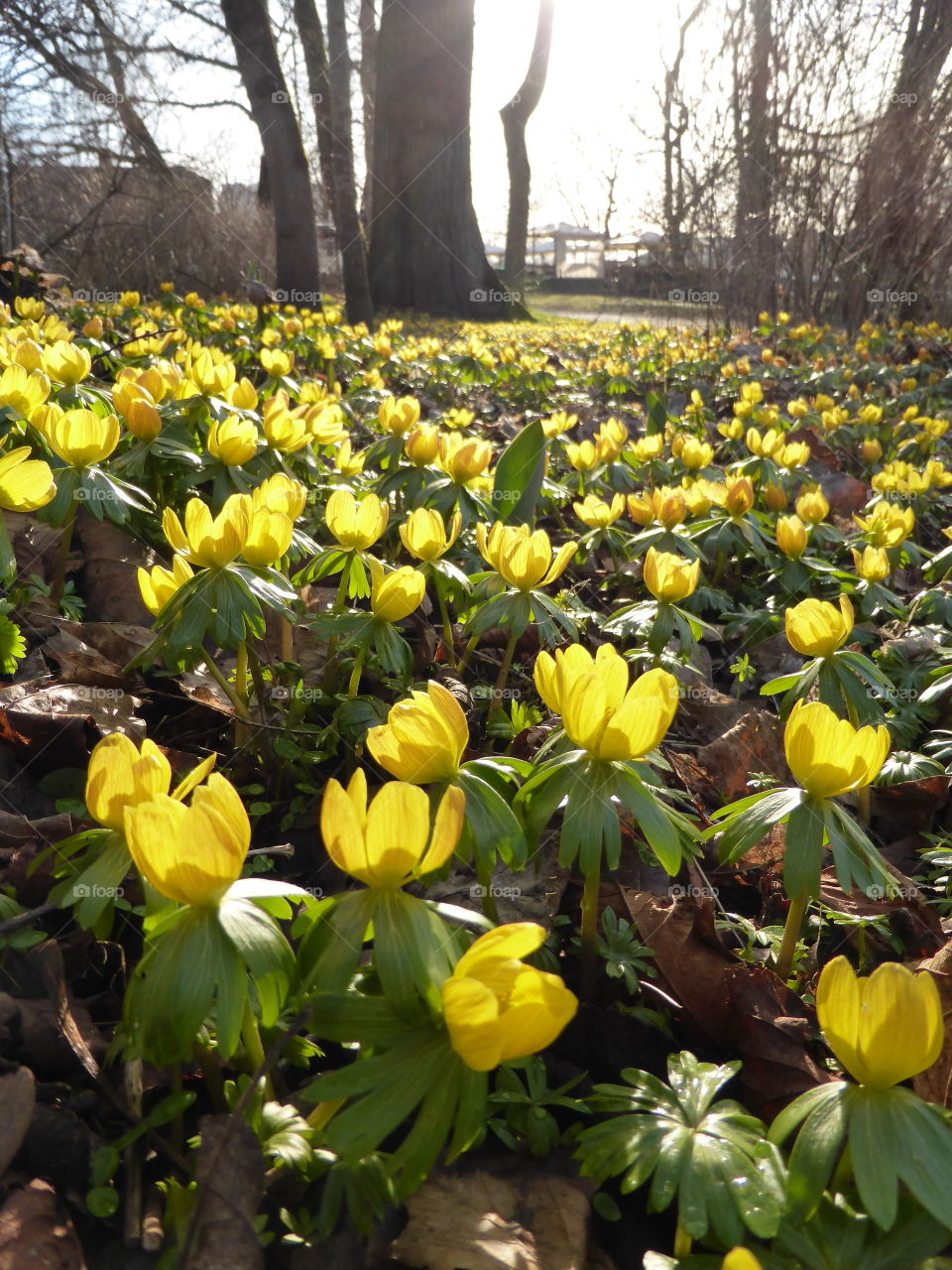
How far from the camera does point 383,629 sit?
5.11ft

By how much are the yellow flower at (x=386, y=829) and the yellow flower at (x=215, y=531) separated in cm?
65

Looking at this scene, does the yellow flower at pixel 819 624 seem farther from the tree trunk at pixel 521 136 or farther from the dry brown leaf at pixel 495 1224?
the tree trunk at pixel 521 136

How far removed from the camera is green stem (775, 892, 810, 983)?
1213 mm

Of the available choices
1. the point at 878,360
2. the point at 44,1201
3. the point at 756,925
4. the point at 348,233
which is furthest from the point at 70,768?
the point at 348,233

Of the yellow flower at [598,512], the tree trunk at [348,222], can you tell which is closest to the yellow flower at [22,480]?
the yellow flower at [598,512]

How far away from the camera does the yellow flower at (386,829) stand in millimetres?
816

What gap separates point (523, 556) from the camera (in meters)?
1.64

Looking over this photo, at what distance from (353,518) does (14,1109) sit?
1079 mm

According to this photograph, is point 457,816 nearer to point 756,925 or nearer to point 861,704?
point 756,925

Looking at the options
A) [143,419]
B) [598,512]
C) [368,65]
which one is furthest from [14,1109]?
[368,65]

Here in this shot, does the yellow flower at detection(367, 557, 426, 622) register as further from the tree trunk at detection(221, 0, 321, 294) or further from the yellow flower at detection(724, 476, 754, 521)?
the tree trunk at detection(221, 0, 321, 294)

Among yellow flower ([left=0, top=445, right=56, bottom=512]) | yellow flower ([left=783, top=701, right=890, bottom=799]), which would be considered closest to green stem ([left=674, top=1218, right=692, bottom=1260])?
yellow flower ([left=783, top=701, right=890, bottom=799])

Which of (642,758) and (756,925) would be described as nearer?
(642,758)

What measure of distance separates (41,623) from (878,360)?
683cm
